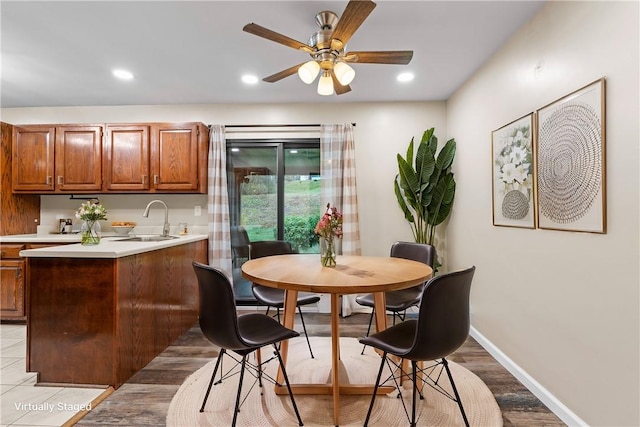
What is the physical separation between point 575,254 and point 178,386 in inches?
104

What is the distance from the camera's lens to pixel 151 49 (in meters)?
2.47

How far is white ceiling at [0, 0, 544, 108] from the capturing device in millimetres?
1987

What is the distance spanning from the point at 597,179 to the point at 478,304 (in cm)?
170

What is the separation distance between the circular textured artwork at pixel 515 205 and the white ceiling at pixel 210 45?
3.92 ft

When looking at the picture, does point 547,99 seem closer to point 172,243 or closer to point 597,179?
point 597,179

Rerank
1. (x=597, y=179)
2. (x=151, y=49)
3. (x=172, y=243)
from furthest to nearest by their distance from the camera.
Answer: (x=172, y=243) → (x=151, y=49) → (x=597, y=179)

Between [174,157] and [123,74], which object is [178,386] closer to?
[174,157]

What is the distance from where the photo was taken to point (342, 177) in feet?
11.9

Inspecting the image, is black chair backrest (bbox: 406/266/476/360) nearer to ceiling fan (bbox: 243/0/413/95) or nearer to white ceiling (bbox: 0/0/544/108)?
ceiling fan (bbox: 243/0/413/95)

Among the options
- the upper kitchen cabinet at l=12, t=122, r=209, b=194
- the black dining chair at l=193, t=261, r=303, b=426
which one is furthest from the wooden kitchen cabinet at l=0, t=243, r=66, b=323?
the black dining chair at l=193, t=261, r=303, b=426

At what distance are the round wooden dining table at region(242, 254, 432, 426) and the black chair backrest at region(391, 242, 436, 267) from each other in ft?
1.28

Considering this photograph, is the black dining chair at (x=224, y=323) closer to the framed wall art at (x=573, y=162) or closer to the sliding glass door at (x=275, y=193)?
the framed wall art at (x=573, y=162)

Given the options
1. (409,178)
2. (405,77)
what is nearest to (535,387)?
(409,178)

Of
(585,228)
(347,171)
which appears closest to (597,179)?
(585,228)
